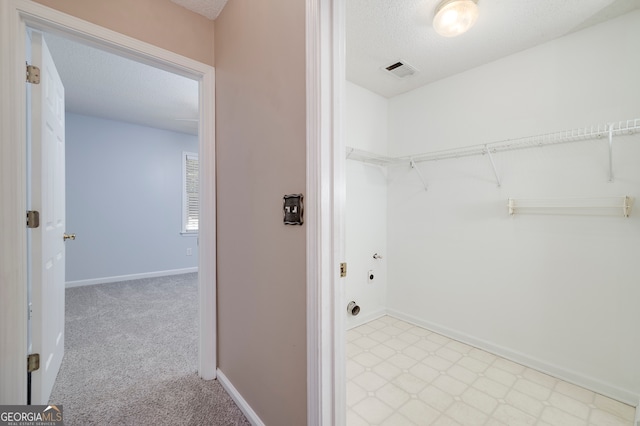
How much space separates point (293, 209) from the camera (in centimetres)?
109

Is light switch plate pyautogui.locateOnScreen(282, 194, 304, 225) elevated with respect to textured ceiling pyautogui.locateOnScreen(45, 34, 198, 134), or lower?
lower

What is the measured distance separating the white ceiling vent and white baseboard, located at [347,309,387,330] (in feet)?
8.00

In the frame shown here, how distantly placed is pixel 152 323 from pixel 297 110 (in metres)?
2.82

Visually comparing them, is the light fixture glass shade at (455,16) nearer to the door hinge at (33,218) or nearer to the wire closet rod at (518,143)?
the wire closet rod at (518,143)

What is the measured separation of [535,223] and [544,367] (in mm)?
1100

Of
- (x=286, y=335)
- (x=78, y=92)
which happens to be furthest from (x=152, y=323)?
(x=78, y=92)

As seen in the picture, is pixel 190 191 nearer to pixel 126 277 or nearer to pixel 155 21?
pixel 126 277

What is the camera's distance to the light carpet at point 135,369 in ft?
4.86

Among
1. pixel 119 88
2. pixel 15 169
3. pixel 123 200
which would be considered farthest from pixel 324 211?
pixel 123 200

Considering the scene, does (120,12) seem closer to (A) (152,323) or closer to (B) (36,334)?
(B) (36,334)

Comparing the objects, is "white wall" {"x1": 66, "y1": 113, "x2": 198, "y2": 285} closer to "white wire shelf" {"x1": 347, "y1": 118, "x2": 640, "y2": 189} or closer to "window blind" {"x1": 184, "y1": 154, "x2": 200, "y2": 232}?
"window blind" {"x1": 184, "y1": 154, "x2": 200, "y2": 232}

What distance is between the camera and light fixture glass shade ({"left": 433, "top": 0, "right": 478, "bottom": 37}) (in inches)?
59.3

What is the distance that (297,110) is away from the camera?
1.09 m

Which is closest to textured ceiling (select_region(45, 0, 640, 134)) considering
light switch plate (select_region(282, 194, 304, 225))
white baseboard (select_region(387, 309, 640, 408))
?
light switch plate (select_region(282, 194, 304, 225))
